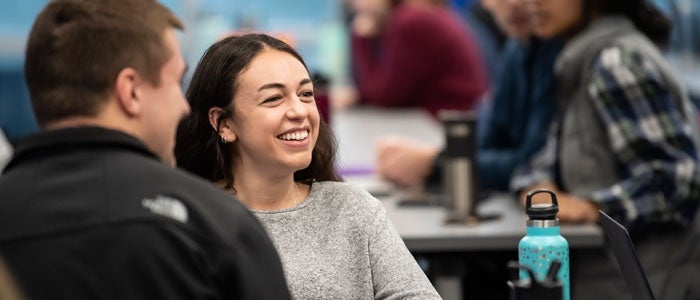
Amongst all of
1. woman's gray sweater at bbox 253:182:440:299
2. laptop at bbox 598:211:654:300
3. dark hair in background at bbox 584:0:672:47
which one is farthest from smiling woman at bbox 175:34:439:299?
dark hair in background at bbox 584:0:672:47

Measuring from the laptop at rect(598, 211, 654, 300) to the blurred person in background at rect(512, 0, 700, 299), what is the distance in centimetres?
114

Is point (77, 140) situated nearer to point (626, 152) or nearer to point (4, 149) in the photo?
point (4, 149)

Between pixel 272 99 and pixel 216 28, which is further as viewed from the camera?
pixel 216 28

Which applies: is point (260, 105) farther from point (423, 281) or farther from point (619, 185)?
point (619, 185)

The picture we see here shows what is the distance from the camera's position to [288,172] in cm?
232

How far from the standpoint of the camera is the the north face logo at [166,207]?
1.51 m

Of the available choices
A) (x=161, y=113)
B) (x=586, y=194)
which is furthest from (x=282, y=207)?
(x=586, y=194)

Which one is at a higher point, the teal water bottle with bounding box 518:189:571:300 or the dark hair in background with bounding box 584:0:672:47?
the dark hair in background with bounding box 584:0:672:47

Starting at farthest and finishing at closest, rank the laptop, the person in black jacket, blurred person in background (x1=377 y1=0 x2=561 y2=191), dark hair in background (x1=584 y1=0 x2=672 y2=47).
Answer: blurred person in background (x1=377 y1=0 x2=561 y2=191) → dark hair in background (x1=584 y1=0 x2=672 y2=47) → the laptop → the person in black jacket

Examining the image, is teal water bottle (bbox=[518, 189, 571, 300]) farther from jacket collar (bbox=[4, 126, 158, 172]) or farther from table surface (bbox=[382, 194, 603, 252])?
table surface (bbox=[382, 194, 603, 252])

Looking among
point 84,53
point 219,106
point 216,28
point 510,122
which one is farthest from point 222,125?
point 216,28

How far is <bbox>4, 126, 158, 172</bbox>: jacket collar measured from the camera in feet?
5.14

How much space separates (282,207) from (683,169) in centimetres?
136

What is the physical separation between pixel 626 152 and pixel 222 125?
4.45ft
